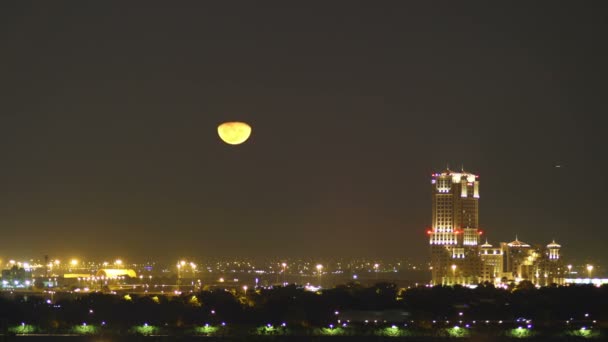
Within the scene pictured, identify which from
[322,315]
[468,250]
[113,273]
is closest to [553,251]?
[468,250]

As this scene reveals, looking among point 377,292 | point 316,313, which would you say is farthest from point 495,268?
point 316,313

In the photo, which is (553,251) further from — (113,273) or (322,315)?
(322,315)

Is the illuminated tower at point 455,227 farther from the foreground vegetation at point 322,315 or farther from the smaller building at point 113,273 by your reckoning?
the foreground vegetation at point 322,315

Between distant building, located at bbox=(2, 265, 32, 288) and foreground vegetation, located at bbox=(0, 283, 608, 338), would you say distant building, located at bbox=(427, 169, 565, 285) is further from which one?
foreground vegetation, located at bbox=(0, 283, 608, 338)

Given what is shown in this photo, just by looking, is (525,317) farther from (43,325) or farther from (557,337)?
(43,325)

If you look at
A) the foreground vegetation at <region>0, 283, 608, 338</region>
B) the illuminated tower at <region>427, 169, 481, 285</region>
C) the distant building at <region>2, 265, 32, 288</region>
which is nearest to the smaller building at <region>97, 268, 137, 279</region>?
the distant building at <region>2, 265, 32, 288</region>

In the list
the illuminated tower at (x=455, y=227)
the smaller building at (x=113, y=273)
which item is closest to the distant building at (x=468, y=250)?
the illuminated tower at (x=455, y=227)

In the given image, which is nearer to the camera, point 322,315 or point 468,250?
point 322,315
